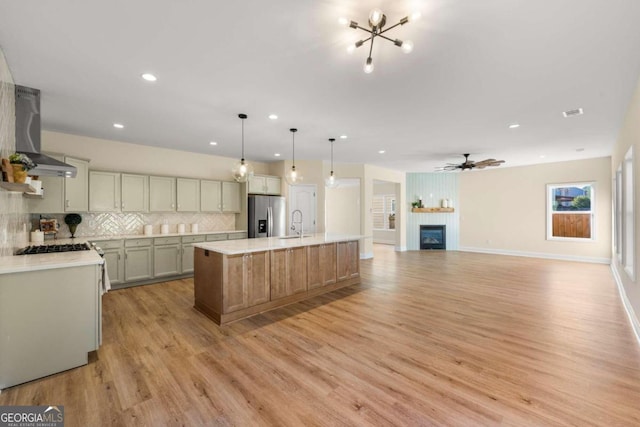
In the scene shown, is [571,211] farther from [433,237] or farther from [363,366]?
[363,366]

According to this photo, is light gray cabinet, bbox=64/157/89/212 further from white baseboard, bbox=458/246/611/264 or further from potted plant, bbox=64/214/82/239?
white baseboard, bbox=458/246/611/264

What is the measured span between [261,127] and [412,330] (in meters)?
3.58

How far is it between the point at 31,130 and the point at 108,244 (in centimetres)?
217

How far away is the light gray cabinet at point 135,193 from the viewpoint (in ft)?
16.5

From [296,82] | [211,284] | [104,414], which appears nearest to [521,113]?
[296,82]

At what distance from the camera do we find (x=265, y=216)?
6492 mm

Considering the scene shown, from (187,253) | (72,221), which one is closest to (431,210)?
(187,253)

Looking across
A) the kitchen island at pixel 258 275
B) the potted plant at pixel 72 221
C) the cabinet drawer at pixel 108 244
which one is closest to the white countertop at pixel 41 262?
the kitchen island at pixel 258 275

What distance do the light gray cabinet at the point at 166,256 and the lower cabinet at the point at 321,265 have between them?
282 cm

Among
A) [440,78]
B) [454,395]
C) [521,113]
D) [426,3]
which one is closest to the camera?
[426,3]

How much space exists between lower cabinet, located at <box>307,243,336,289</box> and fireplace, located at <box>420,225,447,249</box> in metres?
5.90

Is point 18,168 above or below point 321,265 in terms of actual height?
above

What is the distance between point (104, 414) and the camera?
6.08ft

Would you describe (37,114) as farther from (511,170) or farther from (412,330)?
(511,170)
